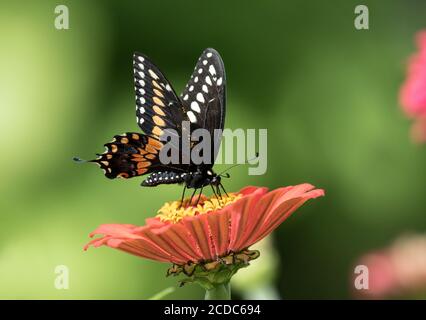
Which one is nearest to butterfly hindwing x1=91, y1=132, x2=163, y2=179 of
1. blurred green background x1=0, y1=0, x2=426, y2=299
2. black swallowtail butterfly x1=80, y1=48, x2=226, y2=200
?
black swallowtail butterfly x1=80, y1=48, x2=226, y2=200

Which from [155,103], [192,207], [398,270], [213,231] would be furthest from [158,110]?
[398,270]

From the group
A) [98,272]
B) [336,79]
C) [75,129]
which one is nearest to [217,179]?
[98,272]

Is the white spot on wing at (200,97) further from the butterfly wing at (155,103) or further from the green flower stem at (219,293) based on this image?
the green flower stem at (219,293)

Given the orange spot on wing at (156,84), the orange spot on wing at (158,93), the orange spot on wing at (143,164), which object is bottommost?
the orange spot on wing at (143,164)

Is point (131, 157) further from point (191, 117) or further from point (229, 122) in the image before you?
point (229, 122)

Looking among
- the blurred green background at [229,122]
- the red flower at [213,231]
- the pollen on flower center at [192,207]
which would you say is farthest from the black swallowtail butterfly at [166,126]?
the blurred green background at [229,122]

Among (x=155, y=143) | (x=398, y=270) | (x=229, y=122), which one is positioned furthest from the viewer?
(x=229, y=122)
